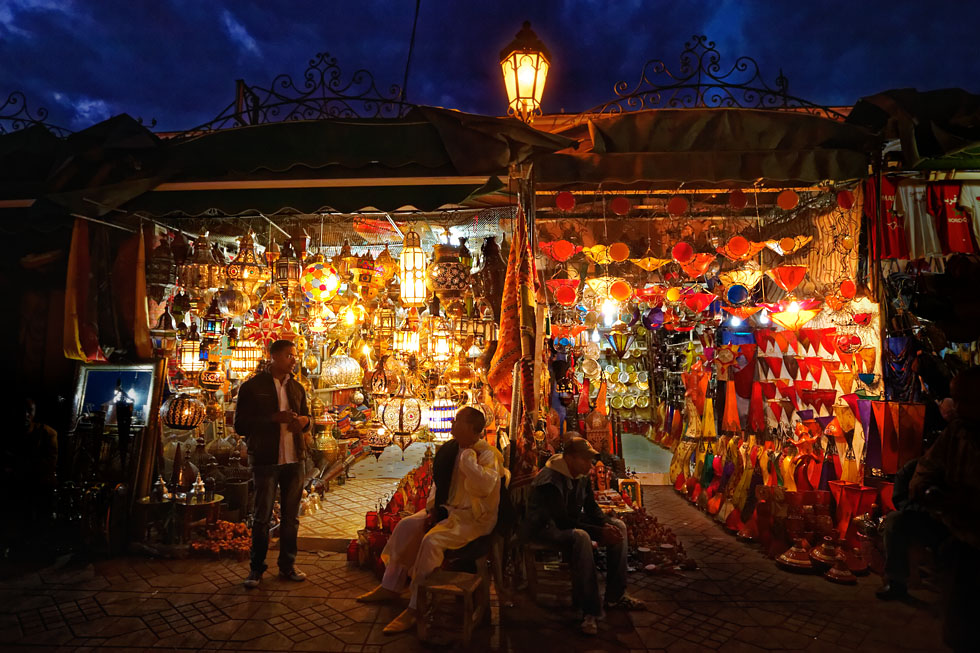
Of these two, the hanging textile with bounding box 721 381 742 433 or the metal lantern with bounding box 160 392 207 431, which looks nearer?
the metal lantern with bounding box 160 392 207 431

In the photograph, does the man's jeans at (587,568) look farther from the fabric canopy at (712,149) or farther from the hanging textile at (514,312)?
the fabric canopy at (712,149)

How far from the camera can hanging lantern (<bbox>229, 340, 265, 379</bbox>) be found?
211 inches

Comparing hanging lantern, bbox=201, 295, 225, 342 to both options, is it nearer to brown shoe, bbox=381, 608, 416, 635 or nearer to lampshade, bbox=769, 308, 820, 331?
brown shoe, bbox=381, 608, 416, 635

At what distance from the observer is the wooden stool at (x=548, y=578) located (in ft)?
13.7

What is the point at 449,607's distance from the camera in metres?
3.64

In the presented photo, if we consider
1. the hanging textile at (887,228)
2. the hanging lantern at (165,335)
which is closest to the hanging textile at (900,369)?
the hanging textile at (887,228)

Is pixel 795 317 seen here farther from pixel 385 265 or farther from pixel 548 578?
pixel 385 265

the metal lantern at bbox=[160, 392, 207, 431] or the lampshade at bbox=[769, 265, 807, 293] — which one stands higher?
the lampshade at bbox=[769, 265, 807, 293]

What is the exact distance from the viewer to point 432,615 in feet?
12.1

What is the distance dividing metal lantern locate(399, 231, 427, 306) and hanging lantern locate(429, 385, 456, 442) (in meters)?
0.93

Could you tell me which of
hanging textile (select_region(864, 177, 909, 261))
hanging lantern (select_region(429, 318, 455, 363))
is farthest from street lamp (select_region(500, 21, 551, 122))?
hanging textile (select_region(864, 177, 909, 261))

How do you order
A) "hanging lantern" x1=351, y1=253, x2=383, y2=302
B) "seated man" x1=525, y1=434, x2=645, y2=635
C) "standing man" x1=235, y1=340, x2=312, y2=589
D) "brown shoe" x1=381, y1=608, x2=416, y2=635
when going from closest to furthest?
"brown shoe" x1=381, y1=608, x2=416, y2=635, "seated man" x1=525, y1=434, x2=645, y2=635, "standing man" x1=235, y1=340, x2=312, y2=589, "hanging lantern" x1=351, y1=253, x2=383, y2=302

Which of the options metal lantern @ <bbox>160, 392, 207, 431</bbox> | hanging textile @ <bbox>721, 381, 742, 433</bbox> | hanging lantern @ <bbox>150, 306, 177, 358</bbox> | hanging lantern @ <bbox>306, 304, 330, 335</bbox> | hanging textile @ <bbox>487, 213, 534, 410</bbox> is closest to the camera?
hanging textile @ <bbox>487, 213, 534, 410</bbox>

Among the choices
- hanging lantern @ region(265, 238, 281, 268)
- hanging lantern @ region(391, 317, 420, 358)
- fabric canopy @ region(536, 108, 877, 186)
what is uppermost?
fabric canopy @ region(536, 108, 877, 186)
